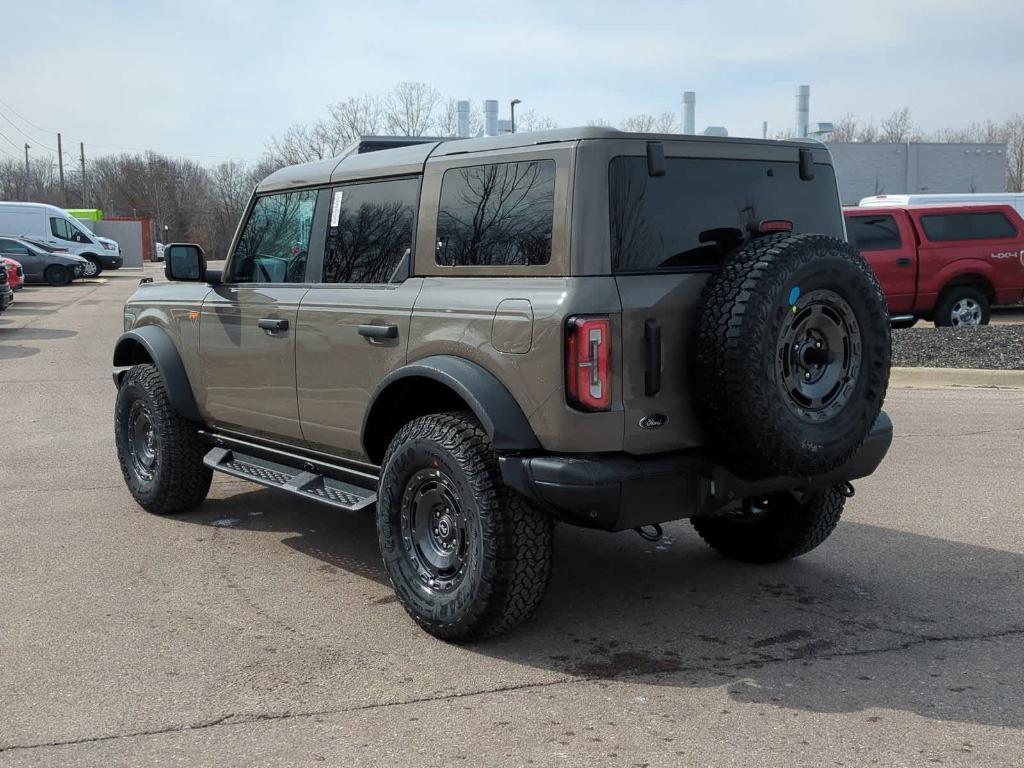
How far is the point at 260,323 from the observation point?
5.72 metres

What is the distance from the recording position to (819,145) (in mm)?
5188

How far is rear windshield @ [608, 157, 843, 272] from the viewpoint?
171 inches

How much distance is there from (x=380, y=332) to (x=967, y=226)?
544 inches

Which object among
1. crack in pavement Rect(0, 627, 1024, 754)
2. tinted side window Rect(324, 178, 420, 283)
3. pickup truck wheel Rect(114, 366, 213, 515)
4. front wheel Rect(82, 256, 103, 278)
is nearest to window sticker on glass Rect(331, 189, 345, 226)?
tinted side window Rect(324, 178, 420, 283)

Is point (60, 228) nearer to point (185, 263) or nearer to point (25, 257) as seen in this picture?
point (25, 257)

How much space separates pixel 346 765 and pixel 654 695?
3.77 ft

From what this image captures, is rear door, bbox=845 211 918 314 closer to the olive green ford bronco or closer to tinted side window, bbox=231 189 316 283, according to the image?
the olive green ford bronco

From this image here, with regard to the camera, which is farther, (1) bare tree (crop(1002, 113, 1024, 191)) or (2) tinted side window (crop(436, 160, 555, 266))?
(1) bare tree (crop(1002, 113, 1024, 191))

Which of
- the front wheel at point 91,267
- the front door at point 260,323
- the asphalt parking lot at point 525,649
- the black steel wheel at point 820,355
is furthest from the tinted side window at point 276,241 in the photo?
the front wheel at point 91,267

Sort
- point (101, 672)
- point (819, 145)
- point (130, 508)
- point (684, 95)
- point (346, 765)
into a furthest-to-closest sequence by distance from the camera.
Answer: point (684, 95), point (130, 508), point (819, 145), point (101, 672), point (346, 765)

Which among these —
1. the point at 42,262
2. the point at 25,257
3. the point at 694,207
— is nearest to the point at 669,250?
the point at 694,207

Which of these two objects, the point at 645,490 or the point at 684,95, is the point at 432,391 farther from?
the point at 684,95

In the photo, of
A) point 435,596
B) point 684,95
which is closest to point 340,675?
point 435,596

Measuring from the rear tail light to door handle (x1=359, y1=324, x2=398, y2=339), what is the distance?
1042 millimetres
